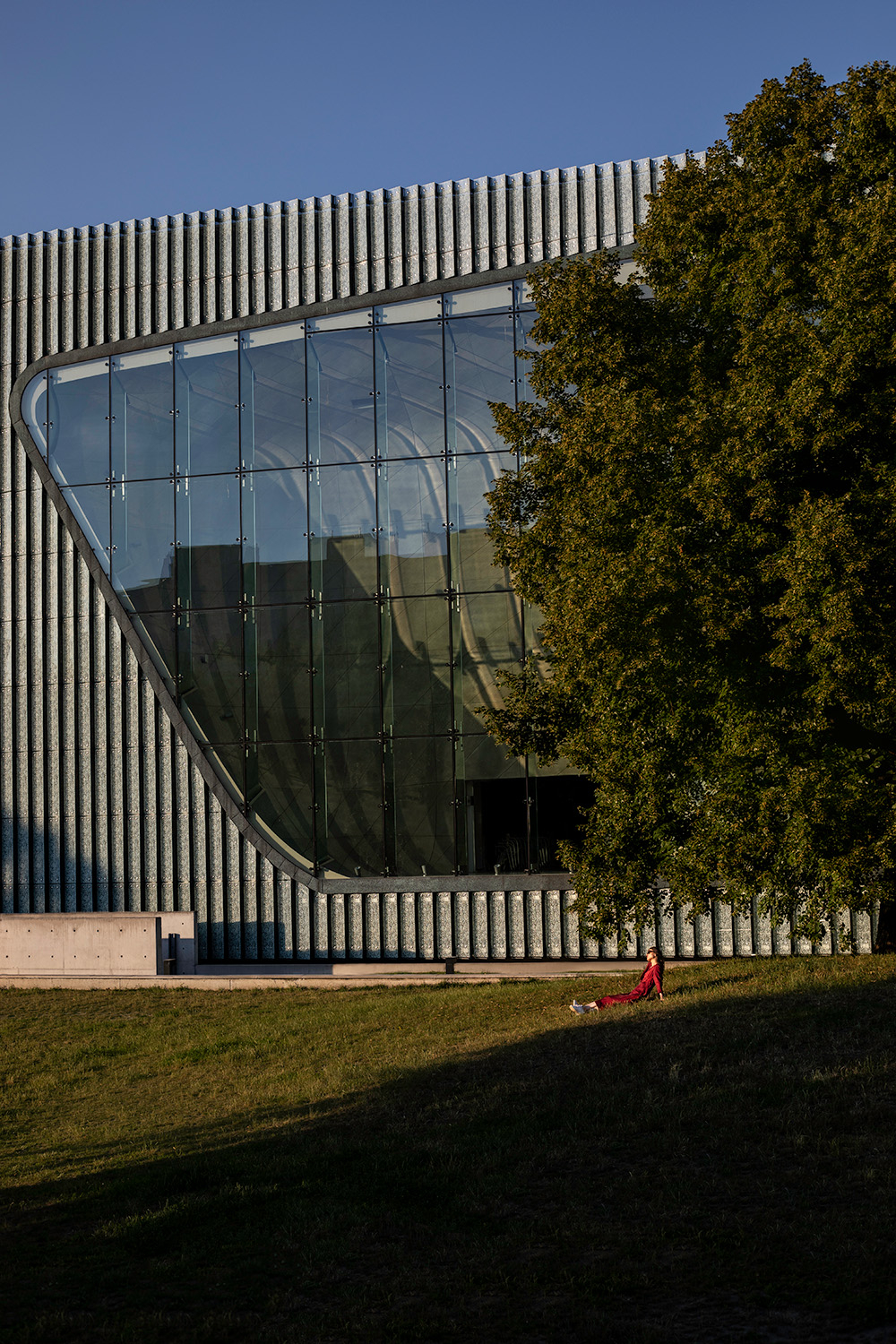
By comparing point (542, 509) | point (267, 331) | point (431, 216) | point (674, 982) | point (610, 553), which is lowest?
point (674, 982)

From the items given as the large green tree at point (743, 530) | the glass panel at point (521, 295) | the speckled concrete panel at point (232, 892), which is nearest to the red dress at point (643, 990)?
the large green tree at point (743, 530)

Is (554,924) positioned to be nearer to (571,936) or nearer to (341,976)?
(571,936)

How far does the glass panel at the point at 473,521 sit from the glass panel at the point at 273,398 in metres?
3.44

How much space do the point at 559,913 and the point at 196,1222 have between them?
1468 centimetres

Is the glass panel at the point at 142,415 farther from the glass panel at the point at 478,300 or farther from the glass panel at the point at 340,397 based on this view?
the glass panel at the point at 478,300

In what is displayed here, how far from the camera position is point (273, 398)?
24.1m

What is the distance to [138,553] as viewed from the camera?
81.0ft

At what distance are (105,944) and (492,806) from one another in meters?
8.40

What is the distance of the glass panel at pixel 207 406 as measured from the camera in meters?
24.4

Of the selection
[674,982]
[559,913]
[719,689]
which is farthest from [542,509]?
[559,913]

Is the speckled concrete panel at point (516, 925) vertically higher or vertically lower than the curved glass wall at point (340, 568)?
lower

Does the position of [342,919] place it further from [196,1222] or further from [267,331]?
[196,1222]

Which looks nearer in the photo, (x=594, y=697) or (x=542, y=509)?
(x=594, y=697)

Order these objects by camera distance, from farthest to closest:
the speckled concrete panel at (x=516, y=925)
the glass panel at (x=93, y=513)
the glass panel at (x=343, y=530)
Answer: the glass panel at (x=93, y=513) → the glass panel at (x=343, y=530) → the speckled concrete panel at (x=516, y=925)
